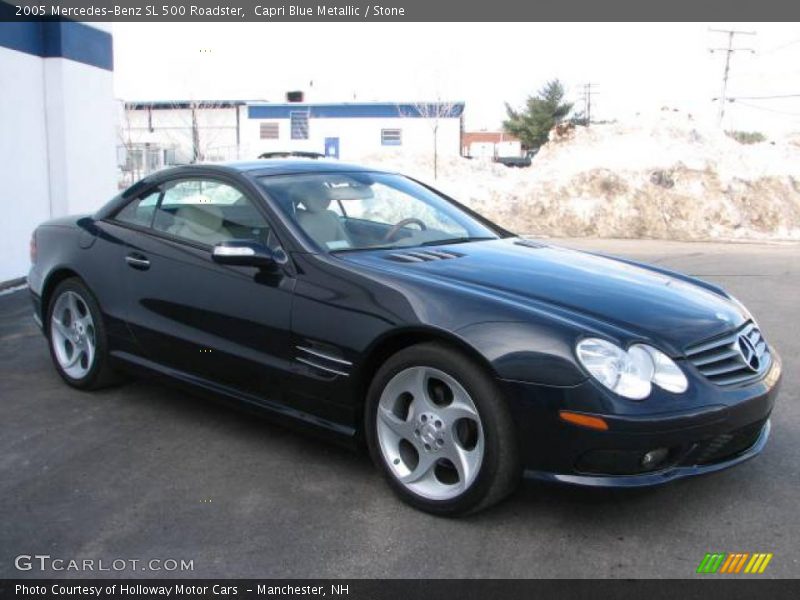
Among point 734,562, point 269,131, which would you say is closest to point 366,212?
point 734,562

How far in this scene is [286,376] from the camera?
3.80 metres

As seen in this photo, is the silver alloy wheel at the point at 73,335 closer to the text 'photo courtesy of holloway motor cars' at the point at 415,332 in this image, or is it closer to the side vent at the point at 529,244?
the text 'photo courtesy of holloway motor cars' at the point at 415,332

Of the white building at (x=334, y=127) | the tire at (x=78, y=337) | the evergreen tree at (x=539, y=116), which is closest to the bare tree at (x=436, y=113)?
the white building at (x=334, y=127)

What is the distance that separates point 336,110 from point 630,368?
2038 inches

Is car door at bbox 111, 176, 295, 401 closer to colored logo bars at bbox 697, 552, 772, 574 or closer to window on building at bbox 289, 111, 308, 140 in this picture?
colored logo bars at bbox 697, 552, 772, 574

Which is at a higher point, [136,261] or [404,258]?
[404,258]

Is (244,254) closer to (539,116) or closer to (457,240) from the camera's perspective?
(457,240)

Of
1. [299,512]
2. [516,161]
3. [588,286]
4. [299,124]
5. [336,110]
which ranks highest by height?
[336,110]

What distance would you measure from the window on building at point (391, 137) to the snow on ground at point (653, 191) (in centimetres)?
2715

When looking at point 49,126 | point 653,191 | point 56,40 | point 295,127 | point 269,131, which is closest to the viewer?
point 56,40

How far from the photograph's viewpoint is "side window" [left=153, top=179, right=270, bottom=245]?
4200 mm

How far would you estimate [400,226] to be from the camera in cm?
445

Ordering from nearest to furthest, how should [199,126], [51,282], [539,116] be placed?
[51,282]
[199,126]
[539,116]

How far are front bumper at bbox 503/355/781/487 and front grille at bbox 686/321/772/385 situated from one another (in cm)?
9
